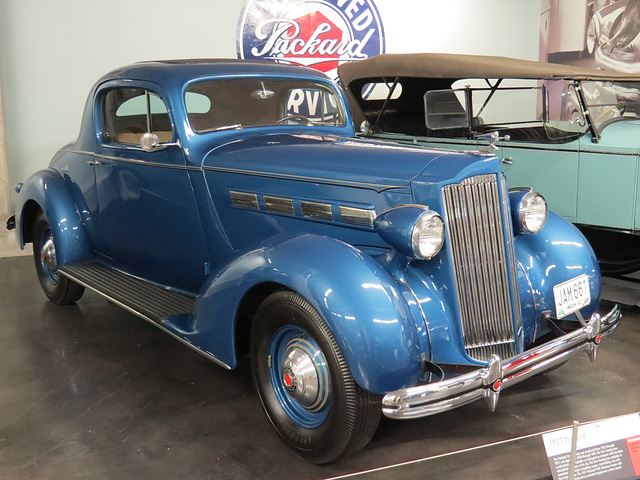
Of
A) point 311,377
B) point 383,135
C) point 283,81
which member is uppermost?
point 283,81

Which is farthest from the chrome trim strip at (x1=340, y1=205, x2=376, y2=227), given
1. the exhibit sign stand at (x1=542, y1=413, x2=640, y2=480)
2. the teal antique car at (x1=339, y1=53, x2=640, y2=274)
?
the teal antique car at (x1=339, y1=53, x2=640, y2=274)

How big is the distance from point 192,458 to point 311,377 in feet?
1.90

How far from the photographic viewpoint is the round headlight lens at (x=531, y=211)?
9.55 ft

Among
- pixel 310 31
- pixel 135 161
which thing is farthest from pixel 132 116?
pixel 310 31

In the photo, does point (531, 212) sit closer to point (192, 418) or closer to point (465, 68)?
point (192, 418)

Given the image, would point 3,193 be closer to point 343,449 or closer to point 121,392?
point 121,392

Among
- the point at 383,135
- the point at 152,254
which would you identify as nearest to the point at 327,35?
the point at 383,135

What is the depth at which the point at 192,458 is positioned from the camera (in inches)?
103

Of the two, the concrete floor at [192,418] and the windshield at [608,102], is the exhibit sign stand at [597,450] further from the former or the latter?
the windshield at [608,102]

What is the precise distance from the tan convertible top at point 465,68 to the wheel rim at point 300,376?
3063mm

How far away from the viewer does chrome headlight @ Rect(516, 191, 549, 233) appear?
2.91 m

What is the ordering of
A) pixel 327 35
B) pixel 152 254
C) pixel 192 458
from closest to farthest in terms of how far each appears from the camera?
pixel 192 458 → pixel 152 254 → pixel 327 35

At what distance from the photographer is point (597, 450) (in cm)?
188

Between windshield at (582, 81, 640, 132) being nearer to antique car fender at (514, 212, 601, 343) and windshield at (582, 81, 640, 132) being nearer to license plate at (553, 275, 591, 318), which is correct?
antique car fender at (514, 212, 601, 343)
